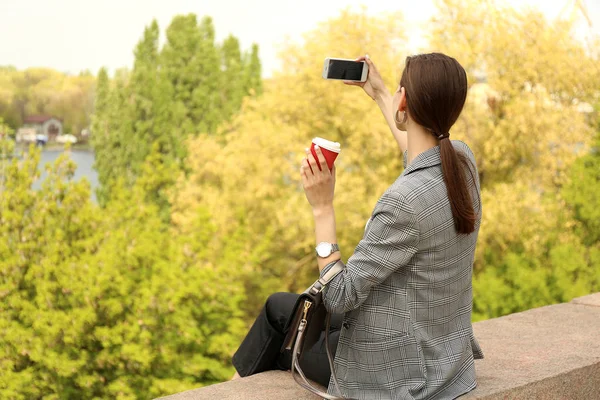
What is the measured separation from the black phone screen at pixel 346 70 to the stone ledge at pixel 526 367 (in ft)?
3.20

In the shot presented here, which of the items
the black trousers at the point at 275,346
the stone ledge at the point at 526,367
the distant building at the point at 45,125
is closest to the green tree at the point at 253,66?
the distant building at the point at 45,125

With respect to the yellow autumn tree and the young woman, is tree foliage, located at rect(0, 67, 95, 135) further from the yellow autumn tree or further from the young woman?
the young woman

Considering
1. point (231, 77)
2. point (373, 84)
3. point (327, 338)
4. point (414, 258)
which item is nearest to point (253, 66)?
point (231, 77)

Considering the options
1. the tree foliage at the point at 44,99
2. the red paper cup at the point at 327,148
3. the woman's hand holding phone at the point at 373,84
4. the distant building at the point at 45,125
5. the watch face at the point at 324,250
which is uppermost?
the woman's hand holding phone at the point at 373,84

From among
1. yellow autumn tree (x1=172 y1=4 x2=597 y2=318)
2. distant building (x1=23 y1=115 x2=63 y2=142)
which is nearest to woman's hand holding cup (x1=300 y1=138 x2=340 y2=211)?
yellow autumn tree (x1=172 y1=4 x2=597 y2=318)

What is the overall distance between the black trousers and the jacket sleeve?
0.42 metres

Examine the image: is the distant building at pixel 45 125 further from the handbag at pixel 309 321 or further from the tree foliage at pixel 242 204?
the handbag at pixel 309 321

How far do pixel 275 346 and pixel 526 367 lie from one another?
84 cm

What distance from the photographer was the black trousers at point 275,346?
7.98ft

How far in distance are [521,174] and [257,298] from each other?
18.6 feet

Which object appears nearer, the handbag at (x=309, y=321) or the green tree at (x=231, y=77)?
the handbag at (x=309, y=321)

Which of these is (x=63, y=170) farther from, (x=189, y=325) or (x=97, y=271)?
(x=189, y=325)

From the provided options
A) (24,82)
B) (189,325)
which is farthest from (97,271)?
(24,82)

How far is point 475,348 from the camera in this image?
254 centimetres
